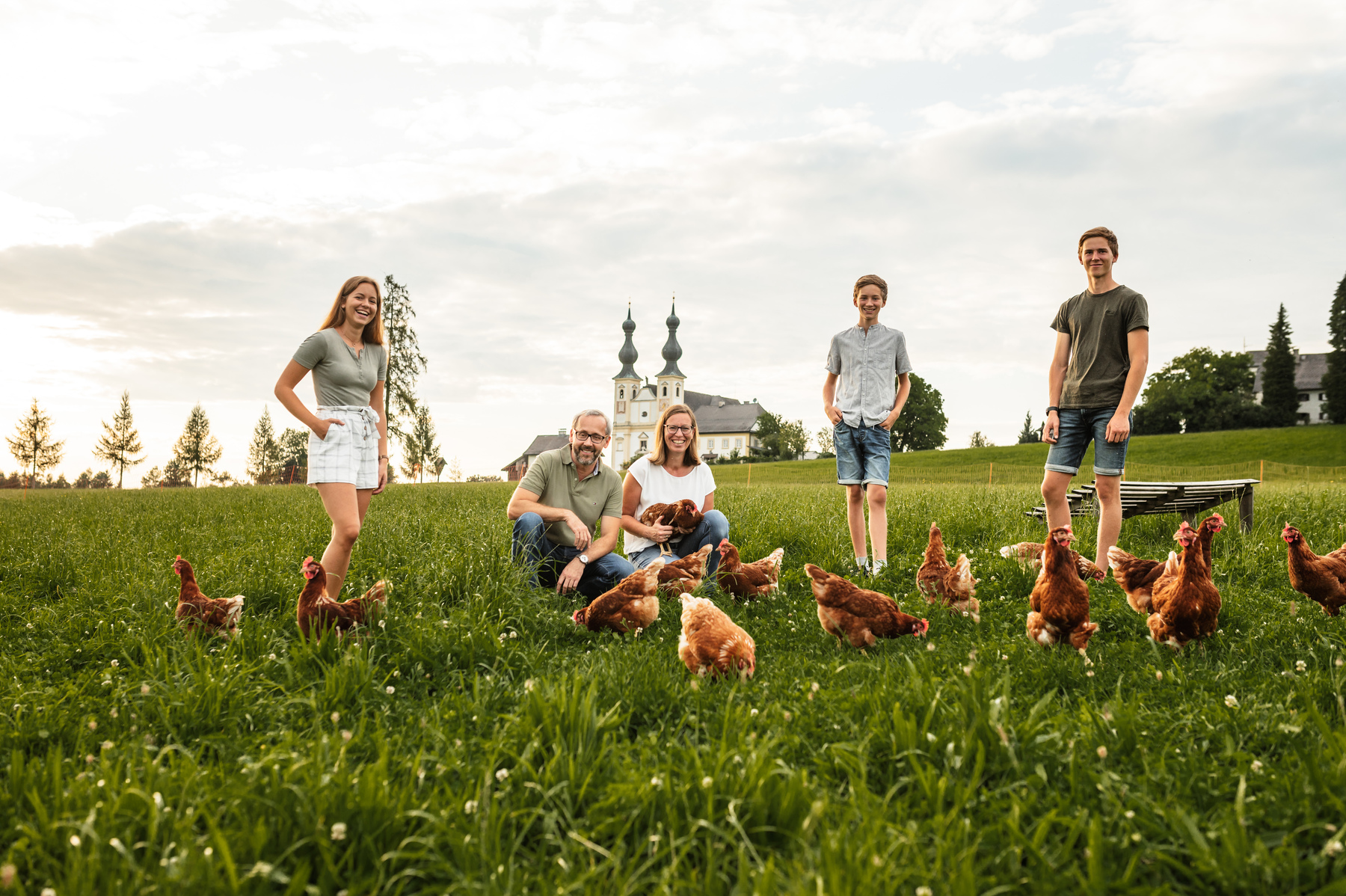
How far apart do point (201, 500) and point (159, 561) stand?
10413 mm

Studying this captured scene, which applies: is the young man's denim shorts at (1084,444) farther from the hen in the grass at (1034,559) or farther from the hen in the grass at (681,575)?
the hen in the grass at (681,575)

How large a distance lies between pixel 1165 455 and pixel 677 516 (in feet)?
183

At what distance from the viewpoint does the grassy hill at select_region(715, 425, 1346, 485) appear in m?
45.8

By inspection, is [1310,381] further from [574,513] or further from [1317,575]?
[574,513]

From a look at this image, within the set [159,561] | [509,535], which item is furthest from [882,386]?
[159,561]

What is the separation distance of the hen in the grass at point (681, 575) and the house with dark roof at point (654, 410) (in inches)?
4119

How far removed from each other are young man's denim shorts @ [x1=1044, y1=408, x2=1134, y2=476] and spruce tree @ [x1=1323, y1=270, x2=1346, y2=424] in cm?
7381

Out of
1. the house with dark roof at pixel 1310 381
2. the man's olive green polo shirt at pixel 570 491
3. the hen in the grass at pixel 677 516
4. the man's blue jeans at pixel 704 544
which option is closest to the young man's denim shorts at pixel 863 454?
the man's blue jeans at pixel 704 544

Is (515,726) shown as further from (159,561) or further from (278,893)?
(159,561)

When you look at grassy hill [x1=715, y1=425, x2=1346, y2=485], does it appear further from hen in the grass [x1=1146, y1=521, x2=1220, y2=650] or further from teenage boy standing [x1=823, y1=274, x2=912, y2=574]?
hen in the grass [x1=1146, y1=521, x2=1220, y2=650]

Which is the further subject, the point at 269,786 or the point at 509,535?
the point at 509,535

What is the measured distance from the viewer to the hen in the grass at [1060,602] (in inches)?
162

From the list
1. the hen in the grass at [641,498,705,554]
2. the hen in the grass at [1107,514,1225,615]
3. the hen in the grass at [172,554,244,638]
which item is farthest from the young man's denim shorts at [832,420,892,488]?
the hen in the grass at [172,554,244,638]

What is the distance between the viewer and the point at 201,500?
1587cm
